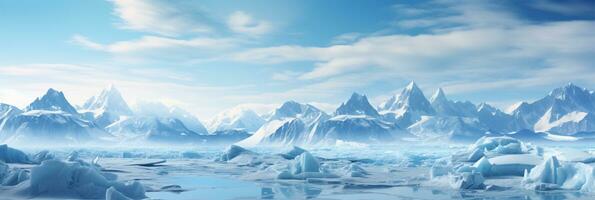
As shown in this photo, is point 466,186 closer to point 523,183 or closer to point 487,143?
point 523,183

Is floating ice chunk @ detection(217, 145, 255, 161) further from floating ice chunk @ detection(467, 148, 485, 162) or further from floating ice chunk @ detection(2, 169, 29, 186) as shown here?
floating ice chunk @ detection(2, 169, 29, 186)

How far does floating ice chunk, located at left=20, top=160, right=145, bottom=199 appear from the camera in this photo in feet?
71.5

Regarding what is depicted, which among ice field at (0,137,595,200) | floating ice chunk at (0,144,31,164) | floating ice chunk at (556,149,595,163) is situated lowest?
ice field at (0,137,595,200)

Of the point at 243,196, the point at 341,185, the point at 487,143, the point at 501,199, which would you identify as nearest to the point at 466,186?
the point at 501,199

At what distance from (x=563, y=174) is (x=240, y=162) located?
124 ft

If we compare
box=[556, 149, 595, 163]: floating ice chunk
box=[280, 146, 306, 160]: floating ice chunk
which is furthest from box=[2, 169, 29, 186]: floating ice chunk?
box=[280, 146, 306, 160]: floating ice chunk

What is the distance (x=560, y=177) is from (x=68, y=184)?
70.9 feet

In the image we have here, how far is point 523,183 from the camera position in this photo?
91.6 feet

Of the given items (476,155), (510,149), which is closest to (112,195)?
(510,149)

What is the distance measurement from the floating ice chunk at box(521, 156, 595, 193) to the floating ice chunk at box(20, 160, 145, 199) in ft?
58.5

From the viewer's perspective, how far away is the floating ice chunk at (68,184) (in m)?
21.8

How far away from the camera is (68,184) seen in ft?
73.4

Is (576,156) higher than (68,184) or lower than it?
higher

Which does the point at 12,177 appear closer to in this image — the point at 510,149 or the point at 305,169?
the point at 305,169
